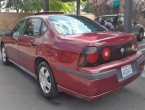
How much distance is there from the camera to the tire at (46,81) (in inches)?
177

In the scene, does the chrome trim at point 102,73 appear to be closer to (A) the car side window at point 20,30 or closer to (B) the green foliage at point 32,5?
(A) the car side window at point 20,30

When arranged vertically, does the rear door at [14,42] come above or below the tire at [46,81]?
above

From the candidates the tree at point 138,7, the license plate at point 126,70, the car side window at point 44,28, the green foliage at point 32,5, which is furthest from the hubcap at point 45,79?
the tree at point 138,7

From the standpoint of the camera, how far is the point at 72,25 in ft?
15.9

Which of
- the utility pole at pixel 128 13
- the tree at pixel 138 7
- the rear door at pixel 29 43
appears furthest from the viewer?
the tree at pixel 138 7

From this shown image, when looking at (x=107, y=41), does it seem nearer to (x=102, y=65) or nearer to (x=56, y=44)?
(x=102, y=65)

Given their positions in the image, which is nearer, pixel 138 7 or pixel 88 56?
pixel 88 56

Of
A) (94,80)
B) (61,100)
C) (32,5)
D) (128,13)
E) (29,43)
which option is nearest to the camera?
(94,80)

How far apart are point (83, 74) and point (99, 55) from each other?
39cm

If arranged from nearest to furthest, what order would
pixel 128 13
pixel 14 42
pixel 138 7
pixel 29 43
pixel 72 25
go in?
pixel 72 25 → pixel 29 43 → pixel 14 42 → pixel 128 13 → pixel 138 7

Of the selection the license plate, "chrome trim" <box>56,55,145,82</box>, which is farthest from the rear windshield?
the license plate

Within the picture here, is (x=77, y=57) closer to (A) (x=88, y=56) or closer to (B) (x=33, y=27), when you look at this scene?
(A) (x=88, y=56)

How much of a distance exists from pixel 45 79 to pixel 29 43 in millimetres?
973

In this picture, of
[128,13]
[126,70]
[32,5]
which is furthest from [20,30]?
[32,5]
